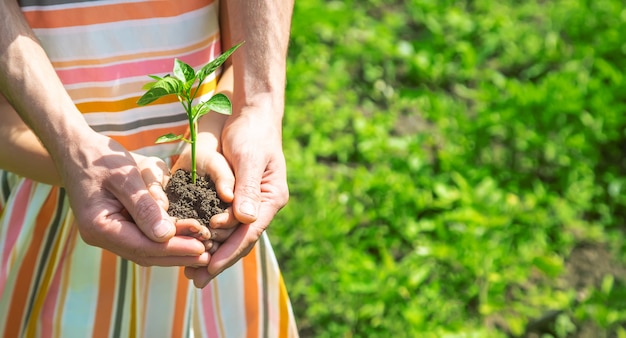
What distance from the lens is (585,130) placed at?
3.39m

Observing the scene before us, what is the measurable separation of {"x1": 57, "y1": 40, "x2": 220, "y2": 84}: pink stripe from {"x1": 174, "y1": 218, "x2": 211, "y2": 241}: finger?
1.19 ft

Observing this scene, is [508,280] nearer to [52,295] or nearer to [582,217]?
[582,217]

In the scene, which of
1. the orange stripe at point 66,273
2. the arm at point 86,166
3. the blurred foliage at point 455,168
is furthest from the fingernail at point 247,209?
the blurred foliage at point 455,168

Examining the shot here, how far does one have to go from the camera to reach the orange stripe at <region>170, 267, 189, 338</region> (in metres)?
1.90

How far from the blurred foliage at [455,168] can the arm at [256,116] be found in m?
1.08

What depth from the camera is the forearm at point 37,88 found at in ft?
5.24

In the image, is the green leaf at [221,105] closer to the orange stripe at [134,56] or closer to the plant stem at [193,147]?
the plant stem at [193,147]

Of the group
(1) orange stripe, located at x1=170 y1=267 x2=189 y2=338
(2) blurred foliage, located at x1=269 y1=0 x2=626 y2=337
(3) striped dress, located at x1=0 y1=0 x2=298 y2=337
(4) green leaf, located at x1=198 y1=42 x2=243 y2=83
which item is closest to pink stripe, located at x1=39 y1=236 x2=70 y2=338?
(3) striped dress, located at x1=0 y1=0 x2=298 y2=337

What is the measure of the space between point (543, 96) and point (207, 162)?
2045 millimetres

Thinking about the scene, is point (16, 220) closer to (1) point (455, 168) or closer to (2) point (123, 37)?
(2) point (123, 37)

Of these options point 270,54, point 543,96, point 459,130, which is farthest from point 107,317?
point 543,96

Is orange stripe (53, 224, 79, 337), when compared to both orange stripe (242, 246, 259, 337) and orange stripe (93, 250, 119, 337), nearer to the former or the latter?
orange stripe (93, 250, 119, 337)

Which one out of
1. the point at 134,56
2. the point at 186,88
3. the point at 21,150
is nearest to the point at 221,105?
the point at 186,88

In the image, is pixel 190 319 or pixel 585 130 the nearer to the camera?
pixel 190 319
